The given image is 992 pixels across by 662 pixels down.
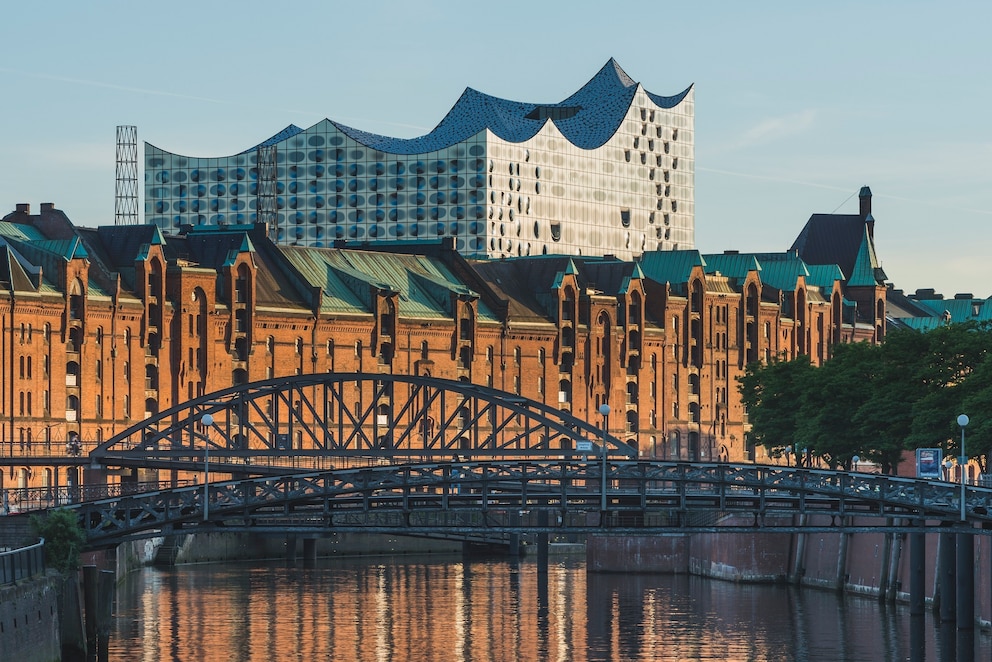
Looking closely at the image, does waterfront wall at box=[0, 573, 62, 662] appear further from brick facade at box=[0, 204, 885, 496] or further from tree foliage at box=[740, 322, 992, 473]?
brick facade at box=[0, 204, 885, 496]

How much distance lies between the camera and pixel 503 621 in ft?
387

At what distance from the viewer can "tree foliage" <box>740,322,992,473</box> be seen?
126m

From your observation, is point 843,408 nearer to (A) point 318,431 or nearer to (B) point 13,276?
(B) point 13,276

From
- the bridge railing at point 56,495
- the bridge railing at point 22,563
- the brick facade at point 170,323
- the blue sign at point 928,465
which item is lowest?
the bridge railing at point 22,563

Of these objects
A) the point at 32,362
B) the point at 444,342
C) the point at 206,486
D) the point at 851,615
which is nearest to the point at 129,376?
the point at 32,362

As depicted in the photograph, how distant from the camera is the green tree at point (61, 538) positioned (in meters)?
87.9

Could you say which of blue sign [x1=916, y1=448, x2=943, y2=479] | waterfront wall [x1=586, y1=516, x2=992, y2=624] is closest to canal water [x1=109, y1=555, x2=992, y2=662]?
waterfront wall [x1=586, y1=516, x2=992, y2=624]

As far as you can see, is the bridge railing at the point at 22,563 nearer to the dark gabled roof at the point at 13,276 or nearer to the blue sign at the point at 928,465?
the blue sign at the point at 928,465

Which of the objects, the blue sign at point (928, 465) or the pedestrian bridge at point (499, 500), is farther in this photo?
the blue sign at point (928, 465)

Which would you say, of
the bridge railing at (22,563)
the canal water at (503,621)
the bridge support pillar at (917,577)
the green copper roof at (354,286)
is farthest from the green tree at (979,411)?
the green copper roof at (354,286)

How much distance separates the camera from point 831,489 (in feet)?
299

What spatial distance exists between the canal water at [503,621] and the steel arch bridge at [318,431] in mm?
7048

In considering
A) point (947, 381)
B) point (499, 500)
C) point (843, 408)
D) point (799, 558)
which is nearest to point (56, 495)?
point (499, 500)

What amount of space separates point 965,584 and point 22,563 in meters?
41.7
